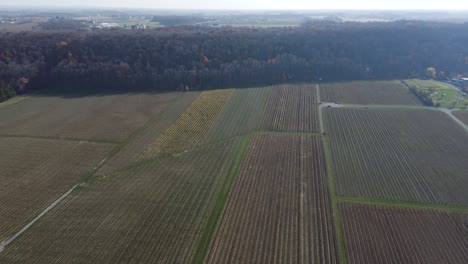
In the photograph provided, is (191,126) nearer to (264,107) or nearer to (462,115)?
(264,107)

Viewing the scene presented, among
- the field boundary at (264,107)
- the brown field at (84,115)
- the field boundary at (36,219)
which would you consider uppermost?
the field boundary at (264,107)

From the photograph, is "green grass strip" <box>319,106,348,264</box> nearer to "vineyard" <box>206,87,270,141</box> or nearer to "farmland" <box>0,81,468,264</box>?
"farmland" <box>0,81,468,264</box>

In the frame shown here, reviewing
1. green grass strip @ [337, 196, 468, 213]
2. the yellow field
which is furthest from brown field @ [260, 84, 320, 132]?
green grass strip @ [337, 196, 468, 213]

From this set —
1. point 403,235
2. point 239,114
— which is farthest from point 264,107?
point 403,235

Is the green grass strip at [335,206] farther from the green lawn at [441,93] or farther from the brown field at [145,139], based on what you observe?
the green lawn at [441,93]

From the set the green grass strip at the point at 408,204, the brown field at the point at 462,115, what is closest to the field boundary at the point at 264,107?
the green grass strip at the point at 408,204

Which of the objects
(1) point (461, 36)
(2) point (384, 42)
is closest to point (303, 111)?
(2) point (384, 42)
